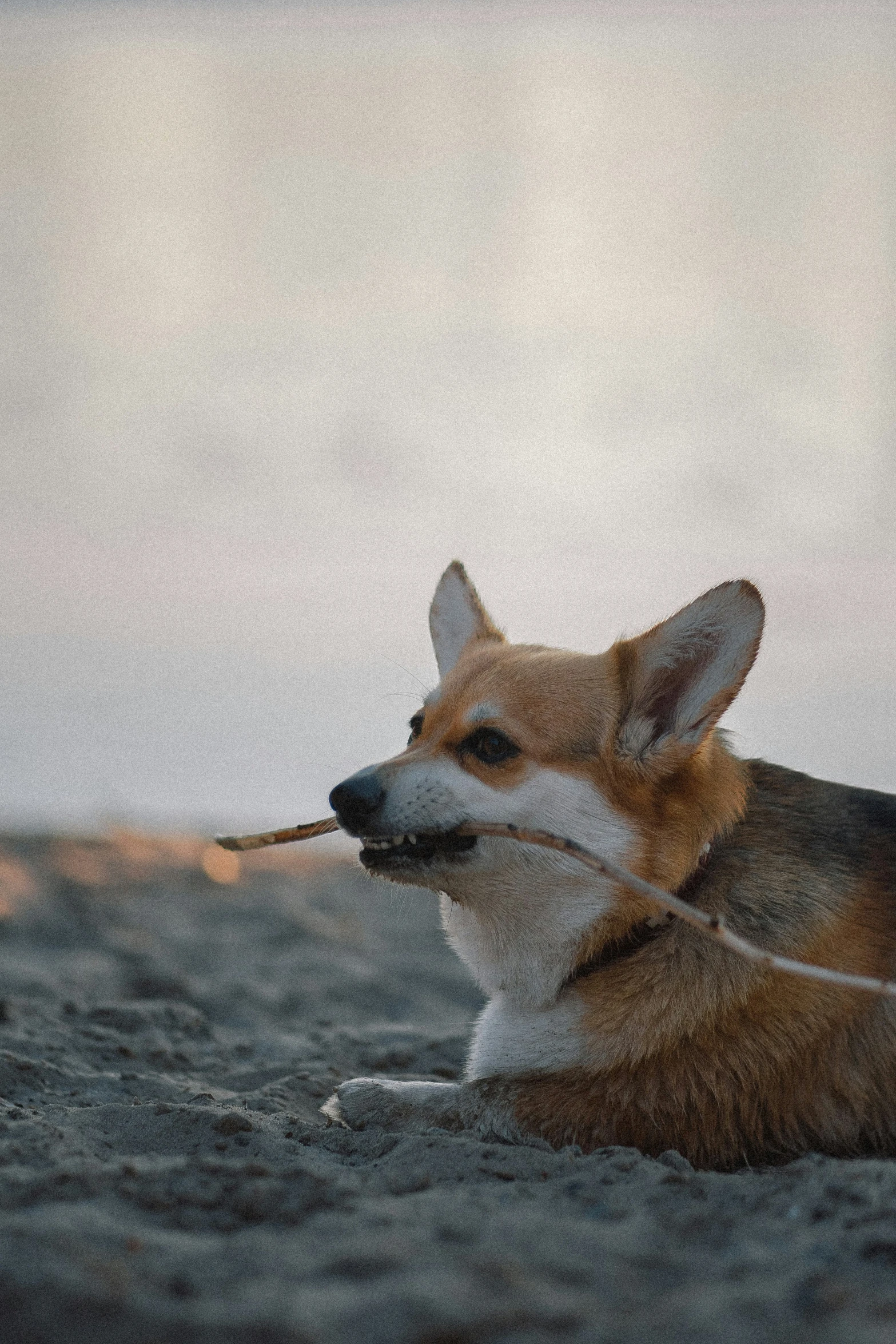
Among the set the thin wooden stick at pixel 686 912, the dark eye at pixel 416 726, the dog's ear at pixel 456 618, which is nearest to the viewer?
the thin wooden stick at pixel 686 912

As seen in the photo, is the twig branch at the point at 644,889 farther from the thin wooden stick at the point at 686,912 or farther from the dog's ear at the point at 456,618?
the dog's ear at the point at 456,618

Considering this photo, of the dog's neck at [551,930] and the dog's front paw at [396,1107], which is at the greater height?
the dog's neck at [551,930]

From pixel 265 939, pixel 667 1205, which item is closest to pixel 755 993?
pixel 667 1205

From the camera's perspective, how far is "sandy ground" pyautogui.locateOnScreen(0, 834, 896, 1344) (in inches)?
68.0

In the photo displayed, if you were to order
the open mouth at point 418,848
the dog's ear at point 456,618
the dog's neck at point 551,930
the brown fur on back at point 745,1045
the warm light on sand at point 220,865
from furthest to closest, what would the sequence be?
the warm light on sand at point 220,865
the dog's ear at point 456,618
the open mouth at point 418,848
the dog's neck at point 551,930
the brown fur on back at point 745,1045

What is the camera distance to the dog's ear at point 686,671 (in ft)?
11.6

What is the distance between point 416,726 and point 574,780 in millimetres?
840

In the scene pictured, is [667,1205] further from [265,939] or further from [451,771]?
[265,939]

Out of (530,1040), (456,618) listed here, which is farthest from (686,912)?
(456,618)

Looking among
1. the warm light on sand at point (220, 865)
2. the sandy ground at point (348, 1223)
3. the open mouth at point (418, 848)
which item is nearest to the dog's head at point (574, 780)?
the open mouth at point (418, 848)

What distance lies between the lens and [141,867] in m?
9.86

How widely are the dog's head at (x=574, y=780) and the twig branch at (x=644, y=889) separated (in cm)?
8

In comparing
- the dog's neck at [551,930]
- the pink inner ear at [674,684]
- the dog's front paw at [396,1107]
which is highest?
the pink inner ear at [674,684]

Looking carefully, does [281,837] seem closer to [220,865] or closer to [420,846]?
[420,846]
